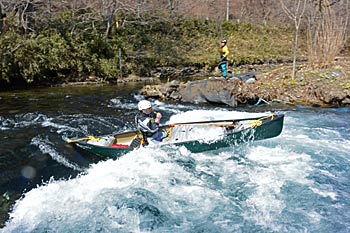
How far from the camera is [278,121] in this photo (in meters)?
7.59

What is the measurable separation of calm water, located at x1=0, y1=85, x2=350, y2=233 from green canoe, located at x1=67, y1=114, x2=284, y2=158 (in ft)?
0.75

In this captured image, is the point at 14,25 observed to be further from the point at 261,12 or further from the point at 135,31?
the point at 261,12

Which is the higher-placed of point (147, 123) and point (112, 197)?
point (147, 123)

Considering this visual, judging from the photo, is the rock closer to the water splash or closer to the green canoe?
the green canoe

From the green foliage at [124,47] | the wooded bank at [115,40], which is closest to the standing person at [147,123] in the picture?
the wooded bank at [115,40]

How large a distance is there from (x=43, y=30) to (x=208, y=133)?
13.4m

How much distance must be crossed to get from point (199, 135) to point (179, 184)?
6.82 ft

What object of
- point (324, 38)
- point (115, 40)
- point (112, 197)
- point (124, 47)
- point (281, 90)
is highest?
point (324, 38)

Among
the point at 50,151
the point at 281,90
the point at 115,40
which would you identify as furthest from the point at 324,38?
the point at 115,40

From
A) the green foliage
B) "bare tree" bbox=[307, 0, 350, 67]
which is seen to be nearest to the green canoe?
"bare tree" bbox=[307, 0, 350, 67]

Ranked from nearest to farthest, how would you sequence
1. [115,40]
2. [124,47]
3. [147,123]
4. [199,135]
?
[147,123] → [199,135] → [115,40] → [124,47]

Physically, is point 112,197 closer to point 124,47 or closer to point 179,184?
point 179,184

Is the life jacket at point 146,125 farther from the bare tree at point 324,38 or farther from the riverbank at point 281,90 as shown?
the bare tree at point 324,38

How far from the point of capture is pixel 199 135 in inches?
320
